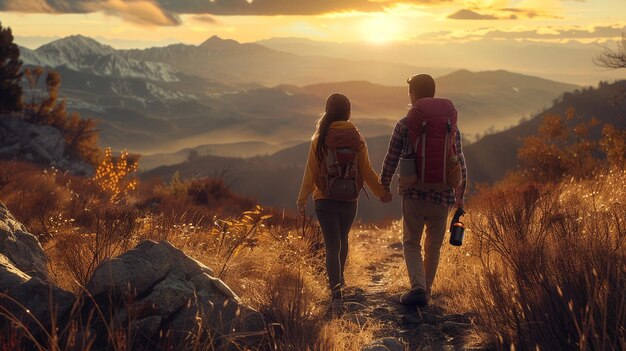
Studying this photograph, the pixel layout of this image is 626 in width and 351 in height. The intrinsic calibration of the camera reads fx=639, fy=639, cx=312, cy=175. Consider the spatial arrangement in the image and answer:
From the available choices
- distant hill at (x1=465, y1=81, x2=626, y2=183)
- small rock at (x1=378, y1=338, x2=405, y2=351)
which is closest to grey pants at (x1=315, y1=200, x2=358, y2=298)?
small rock at (x1=378, y1=338, x2=405, y2=351)

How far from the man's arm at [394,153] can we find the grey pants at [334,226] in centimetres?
39

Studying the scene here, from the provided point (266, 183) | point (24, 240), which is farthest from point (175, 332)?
point (266, 183)

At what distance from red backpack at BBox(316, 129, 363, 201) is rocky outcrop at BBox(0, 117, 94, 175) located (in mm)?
25387

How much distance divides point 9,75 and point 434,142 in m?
32.1

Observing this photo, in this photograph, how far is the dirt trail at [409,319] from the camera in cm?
464

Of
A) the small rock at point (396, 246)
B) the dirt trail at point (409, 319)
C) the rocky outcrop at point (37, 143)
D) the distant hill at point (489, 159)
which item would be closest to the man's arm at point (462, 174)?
the dirt trail at point (409, 319)

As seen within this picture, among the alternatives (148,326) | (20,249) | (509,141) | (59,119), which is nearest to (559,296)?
(148,326)

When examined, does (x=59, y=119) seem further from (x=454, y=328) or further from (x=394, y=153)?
(x=454, y=328)

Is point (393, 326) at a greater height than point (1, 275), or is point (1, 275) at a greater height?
point (1, 275)

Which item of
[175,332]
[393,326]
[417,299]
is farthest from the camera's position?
[417,299]

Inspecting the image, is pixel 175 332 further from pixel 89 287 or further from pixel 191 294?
pixel 89 287

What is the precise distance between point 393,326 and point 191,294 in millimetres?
2062

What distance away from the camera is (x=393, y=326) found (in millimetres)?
5219

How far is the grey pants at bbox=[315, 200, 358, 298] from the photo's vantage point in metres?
5.77
